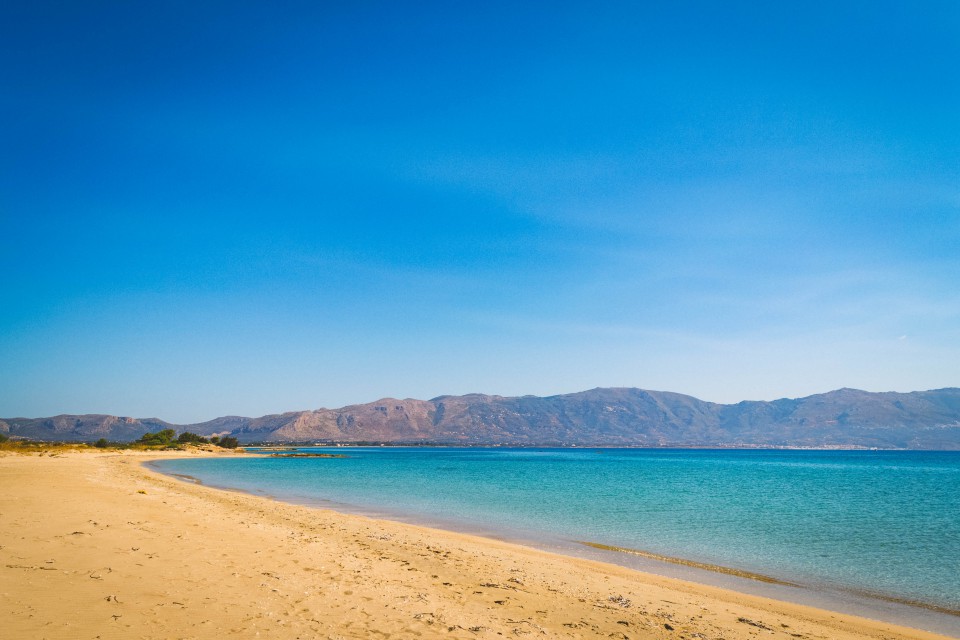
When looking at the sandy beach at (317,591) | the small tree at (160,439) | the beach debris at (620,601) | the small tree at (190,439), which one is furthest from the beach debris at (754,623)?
the small tree at (190,439)

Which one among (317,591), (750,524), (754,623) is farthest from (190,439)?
(754,623)

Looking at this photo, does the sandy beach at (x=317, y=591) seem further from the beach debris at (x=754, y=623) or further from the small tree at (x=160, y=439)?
the small tree at (x=160, y=439)

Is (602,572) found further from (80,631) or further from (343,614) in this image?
(80,631)

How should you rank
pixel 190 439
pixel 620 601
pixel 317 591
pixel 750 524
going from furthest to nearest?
1. pixel 190 439
2. pixel 750 524
3. pixel 620 601
4. pixel 317 591

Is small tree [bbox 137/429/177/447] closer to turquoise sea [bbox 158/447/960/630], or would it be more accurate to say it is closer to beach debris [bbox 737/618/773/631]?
turquoise sea [bbox 158/447/960/630]

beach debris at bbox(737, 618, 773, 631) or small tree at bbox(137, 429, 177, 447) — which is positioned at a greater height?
beach debris at bbox(737, 618, 773, 631)

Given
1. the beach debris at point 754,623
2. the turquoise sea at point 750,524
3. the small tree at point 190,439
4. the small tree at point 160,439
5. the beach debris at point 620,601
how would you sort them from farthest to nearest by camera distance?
the small tree at point 190,439 < the small tree at point 160,439 < the turquoise sea at point 750,524 < the beach debris at point 620,601 < the beach debris at point 754,623

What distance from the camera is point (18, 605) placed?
304 inches

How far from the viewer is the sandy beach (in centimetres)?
801

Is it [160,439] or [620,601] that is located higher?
[620,601]

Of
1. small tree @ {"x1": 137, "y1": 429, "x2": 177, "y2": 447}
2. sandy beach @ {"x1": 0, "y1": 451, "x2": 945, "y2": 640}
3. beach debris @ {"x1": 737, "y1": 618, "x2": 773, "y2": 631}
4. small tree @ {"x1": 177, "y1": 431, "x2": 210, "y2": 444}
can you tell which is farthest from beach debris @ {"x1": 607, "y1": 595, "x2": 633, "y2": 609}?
small tree @ {"x1": 177, "y1": 431, "x2": 210, "y2": 444}

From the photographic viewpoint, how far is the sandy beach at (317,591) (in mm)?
8008

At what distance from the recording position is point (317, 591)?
10117 mm

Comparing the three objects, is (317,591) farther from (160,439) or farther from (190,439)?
(190,439)
